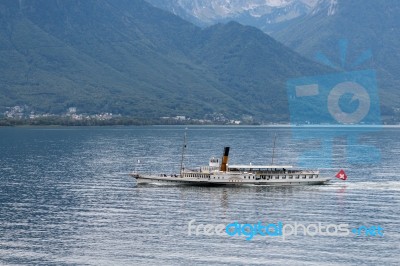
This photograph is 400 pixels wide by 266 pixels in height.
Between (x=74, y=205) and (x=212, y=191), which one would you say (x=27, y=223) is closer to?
(x=74, y=205)

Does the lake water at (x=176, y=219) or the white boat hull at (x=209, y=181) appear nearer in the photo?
the lake water at (x=176, y=219)

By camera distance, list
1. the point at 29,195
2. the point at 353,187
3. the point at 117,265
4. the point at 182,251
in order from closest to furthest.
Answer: the point at 117,265 → the point at 182,251 → the point at 29,195 → the point at 353,187

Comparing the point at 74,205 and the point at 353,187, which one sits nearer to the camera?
the point at 74,205

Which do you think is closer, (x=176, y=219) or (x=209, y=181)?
(x=176, y=219)

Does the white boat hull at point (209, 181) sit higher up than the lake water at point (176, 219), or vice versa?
the white boat hull at point (209, 181)

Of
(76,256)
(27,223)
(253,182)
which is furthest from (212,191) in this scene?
(76,256)

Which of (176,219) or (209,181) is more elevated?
(209,181)

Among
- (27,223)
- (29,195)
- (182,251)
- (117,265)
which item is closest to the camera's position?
(117,265)

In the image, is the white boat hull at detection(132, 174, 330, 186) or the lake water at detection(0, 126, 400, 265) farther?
the white boat hull at detection(132, 174, 330, 186)

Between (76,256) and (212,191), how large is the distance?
57.5 meters

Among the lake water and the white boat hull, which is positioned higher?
the white boat hull

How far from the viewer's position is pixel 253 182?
500 feet

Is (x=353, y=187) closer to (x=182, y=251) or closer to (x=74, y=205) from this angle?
(x=74, y=205)

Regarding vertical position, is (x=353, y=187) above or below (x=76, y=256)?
above
